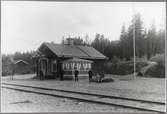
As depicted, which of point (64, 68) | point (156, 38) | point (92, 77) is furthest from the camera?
point (64, 68)

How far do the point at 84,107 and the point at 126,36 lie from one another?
2260 millimetres

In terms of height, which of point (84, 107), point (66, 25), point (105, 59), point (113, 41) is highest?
point (66, 25)

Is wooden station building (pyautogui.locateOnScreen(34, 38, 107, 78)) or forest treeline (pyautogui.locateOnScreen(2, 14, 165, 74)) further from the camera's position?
wooden station building (pyautogui.locateOnScreen(34, 38, 107, 78))

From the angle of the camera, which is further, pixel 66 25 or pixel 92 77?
pixel 92 77

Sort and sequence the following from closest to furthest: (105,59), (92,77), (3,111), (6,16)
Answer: (3,111), (6,16), (105,59), (92,77)

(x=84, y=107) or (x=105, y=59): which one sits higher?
(x=105, y=59)

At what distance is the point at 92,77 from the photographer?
12.1 m

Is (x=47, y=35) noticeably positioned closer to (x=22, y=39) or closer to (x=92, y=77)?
(x=22, y=39)

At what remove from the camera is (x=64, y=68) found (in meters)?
16.2

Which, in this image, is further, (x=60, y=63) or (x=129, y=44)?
(x=60, y=63)

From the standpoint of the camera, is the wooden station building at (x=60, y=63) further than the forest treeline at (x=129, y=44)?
Yes

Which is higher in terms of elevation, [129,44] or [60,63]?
[129,44]

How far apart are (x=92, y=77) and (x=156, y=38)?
6513mm

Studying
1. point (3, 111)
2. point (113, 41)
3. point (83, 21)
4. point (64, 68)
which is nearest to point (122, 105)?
point (113, 41)
